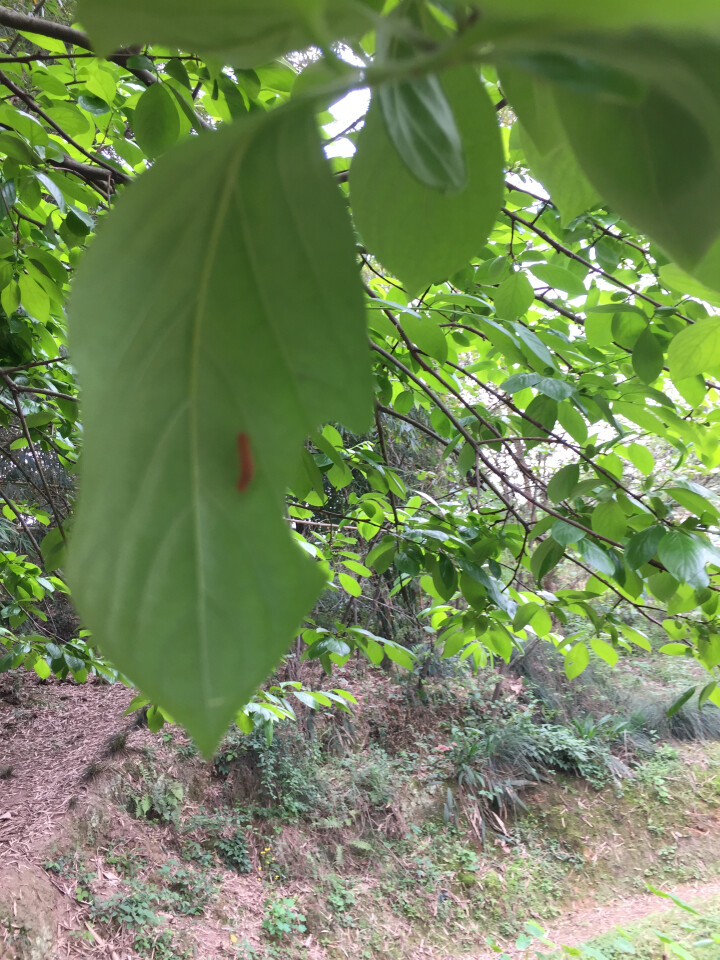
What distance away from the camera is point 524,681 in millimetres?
4957

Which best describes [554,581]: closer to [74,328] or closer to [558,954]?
[558,954]

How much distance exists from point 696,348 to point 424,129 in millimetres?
368

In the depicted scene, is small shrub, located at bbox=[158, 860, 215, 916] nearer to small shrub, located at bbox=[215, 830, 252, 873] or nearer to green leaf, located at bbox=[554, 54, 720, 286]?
small shrub, located at bbox=[215, 830, 252, 873]

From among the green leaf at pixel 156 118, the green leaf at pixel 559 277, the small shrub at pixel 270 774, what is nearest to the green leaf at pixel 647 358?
the green leaf at pixel 559 277

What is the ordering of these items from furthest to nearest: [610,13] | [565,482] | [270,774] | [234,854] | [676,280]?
[270,774] → [234,854] → [565,482] → [676,280] → [610,13]

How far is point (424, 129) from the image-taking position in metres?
0.10

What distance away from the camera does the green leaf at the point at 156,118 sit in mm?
684

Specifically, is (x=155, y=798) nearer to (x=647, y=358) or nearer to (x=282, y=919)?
(x=282, y=919)

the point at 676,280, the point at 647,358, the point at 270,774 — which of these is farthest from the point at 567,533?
the point at 270,774

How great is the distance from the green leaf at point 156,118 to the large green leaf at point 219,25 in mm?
704

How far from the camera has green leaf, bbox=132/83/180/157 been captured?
0.68m

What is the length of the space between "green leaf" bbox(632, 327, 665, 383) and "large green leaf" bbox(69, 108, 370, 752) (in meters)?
0.69

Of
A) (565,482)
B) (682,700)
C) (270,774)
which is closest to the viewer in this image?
(565,482)

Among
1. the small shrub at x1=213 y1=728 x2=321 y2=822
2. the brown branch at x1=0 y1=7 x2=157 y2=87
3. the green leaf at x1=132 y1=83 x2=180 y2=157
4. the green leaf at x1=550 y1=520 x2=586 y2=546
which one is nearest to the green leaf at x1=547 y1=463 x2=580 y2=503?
→ the green leaf at x1=550 y1=520 x2=586 y2=546
